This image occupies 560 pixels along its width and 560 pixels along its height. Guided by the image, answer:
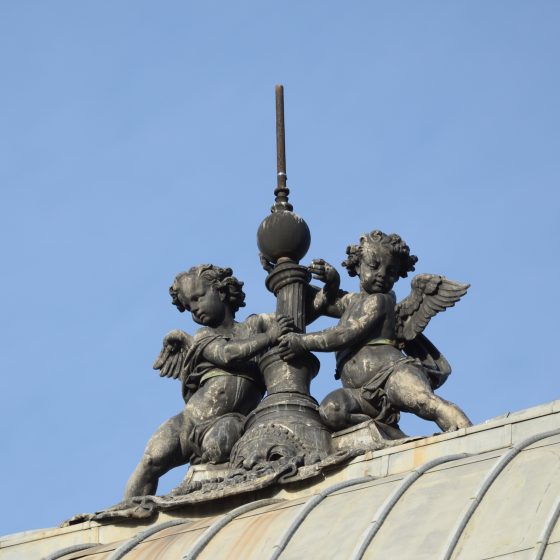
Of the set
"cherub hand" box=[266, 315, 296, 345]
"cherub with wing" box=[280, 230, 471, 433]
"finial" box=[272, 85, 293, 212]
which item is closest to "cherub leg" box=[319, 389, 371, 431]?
"cherub with wing" box=[280, 230, 471, 433]

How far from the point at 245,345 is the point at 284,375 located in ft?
3.06

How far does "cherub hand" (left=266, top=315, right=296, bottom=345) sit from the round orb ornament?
1146 mm

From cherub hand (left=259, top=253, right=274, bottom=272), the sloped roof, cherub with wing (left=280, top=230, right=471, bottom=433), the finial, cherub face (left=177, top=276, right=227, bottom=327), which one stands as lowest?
the sloped roof

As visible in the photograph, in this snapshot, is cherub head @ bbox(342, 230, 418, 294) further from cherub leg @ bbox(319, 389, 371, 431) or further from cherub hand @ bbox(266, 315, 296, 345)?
cherub leg @ bbox(319, 389, 371, 431)

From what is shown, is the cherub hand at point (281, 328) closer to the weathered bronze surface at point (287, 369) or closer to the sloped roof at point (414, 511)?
the weathered bronze surface at point (287, 369)

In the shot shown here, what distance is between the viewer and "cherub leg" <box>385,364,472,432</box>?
47.1 meters

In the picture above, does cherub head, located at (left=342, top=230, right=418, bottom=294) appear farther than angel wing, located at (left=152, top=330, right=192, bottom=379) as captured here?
No

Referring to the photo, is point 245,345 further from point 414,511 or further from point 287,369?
point 414,511

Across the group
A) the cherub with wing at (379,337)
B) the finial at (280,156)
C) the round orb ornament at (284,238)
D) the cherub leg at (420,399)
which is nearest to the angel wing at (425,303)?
the cherub with wing at (379,337)

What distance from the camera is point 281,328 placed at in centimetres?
4950

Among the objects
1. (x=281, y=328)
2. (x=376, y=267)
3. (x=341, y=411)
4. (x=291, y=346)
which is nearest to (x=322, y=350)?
(x=291, y=346)

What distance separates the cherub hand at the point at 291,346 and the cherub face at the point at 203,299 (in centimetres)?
175

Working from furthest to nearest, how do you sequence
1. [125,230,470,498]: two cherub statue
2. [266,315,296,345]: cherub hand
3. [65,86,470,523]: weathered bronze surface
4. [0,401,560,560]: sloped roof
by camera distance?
[266,315,296,345]: cherub hand < [125,230,470,498]: two cherub statue < [65,86,470,523]: weathered bronze surface < [0,401,560,560]: sloped roof

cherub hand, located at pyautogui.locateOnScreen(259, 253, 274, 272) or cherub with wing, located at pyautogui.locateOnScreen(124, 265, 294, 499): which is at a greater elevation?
cherub hand, located at pyautogui.locateOnScreen(259, 253, 274, 272)
